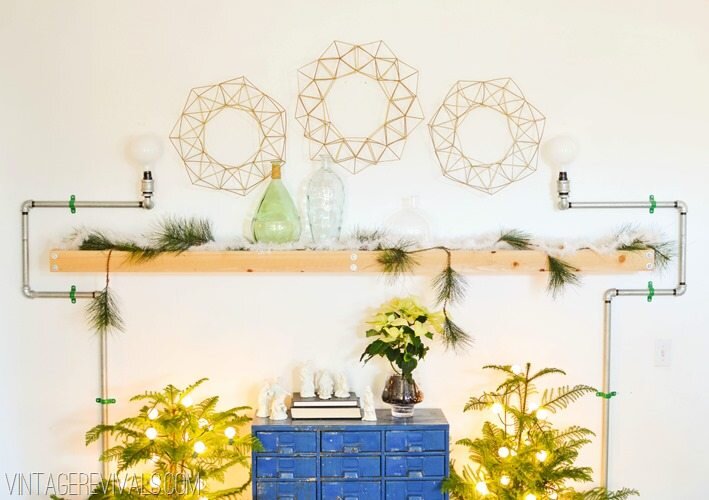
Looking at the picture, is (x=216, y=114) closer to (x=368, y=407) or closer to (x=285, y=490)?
(x=368, y=407)

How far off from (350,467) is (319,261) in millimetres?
644

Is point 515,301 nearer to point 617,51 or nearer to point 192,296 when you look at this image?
point 617,51

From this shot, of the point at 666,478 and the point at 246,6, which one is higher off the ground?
the point at 246,6

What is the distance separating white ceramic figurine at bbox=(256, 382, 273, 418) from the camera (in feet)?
7.83

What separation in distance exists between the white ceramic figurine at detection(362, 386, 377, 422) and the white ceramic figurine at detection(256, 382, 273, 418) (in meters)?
0.30

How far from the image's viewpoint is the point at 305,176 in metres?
2.55

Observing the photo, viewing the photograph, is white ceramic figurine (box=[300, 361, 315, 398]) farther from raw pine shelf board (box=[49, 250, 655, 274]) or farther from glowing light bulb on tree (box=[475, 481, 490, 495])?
glowing light bulb on tree (box=[475, 481, 490, 495])

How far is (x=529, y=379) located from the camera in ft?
8.04

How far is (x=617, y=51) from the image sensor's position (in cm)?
255

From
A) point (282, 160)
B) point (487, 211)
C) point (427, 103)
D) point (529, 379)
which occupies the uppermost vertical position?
point (427, 103)

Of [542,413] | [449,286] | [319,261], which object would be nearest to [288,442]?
[319,261]

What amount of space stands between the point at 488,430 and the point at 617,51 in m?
1.35

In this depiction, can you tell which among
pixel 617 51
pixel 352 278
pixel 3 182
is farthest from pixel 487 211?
pixel 3 182

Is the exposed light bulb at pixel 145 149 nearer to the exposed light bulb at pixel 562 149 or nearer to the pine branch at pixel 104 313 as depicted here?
the pine branch at pixel 104 313
